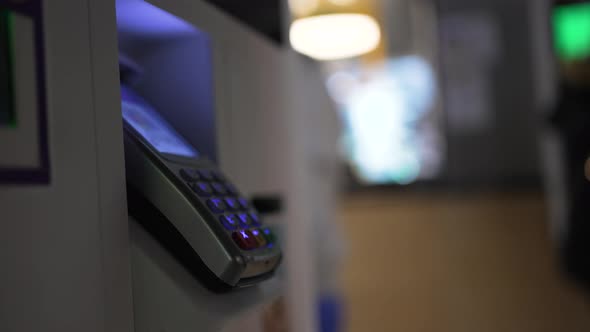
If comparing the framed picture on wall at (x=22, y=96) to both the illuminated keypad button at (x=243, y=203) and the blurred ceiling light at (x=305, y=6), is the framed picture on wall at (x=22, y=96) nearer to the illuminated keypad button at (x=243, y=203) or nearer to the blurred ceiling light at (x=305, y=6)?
the illuminated keypad button at (x=243, y=203)

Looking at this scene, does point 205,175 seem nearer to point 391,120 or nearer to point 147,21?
point 147,21

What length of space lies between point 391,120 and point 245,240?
3735 millimetres

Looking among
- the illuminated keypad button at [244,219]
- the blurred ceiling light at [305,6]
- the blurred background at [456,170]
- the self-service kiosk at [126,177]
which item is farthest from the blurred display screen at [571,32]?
the illuminated keypad button at [244,219]

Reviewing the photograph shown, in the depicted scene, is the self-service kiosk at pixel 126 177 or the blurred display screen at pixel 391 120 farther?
the blurred display screen at pixel 391 120

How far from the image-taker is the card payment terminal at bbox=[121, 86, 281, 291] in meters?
0.55

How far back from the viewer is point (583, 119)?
232cm

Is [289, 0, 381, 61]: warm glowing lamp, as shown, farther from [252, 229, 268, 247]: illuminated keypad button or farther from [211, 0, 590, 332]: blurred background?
[252, 229, 268, 247]: illuminated keypad button

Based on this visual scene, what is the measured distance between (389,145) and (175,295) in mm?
3738

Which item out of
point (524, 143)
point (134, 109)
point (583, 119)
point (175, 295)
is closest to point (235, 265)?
point (175, 295)

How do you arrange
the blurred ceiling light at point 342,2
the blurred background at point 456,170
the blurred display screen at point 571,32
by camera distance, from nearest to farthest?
the blurred ceiling light at point 342,2 → the blurred display screen at point 571,32 → the blurred background at point 456,170

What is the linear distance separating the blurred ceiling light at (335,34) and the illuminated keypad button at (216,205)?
5.73ft

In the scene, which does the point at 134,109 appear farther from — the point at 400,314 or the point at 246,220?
the point at 400,314

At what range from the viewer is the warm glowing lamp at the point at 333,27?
2.29 m

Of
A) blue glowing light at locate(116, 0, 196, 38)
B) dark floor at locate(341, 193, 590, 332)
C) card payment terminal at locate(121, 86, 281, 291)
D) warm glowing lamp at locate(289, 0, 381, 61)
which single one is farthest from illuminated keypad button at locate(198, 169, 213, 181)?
dark floor at locate(341, 193, 590, 332)
